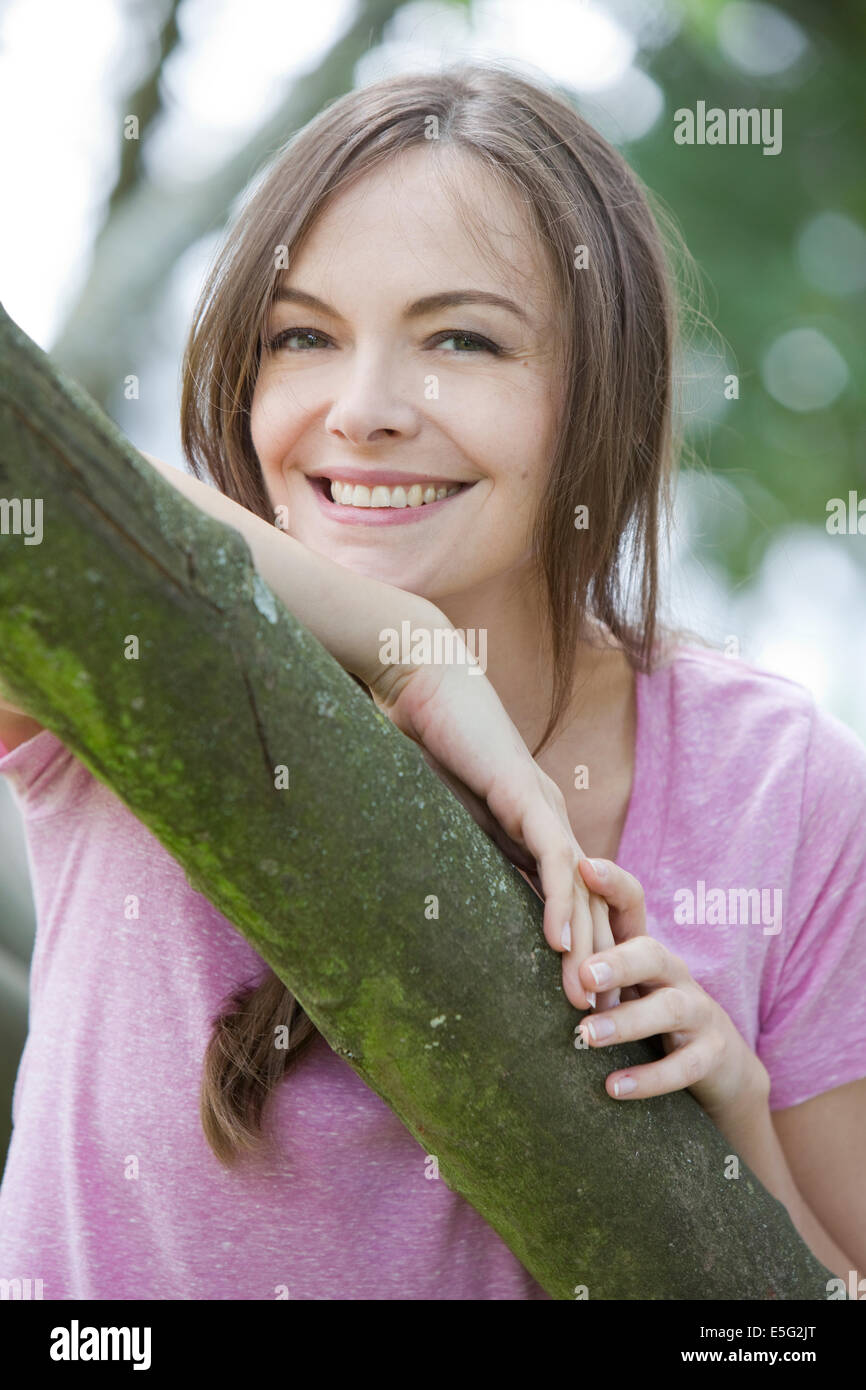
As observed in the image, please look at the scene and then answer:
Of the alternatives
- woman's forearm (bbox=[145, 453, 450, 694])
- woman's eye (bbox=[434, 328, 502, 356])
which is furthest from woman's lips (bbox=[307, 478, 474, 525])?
woman's forearm (bbox=[145, 453, 450, 694])

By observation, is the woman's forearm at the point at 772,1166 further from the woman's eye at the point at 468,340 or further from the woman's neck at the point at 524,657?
the woman's eye at the point at 468,340

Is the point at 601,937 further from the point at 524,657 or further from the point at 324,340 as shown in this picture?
the point at 324,340

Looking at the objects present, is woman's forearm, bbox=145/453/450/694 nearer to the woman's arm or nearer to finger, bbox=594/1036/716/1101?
the woman's arm

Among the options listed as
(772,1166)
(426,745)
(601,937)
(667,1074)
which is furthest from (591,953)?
(772,1166)

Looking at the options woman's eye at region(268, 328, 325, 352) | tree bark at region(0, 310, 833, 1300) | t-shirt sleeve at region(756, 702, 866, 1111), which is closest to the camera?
tree bark at region(0, 310, 833, 1300)

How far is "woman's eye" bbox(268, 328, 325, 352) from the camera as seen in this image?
1462 mm

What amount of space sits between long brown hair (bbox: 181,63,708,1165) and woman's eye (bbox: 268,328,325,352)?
0.02 metres

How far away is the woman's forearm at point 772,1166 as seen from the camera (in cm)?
137

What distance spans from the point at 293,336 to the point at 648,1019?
0.86 metres
